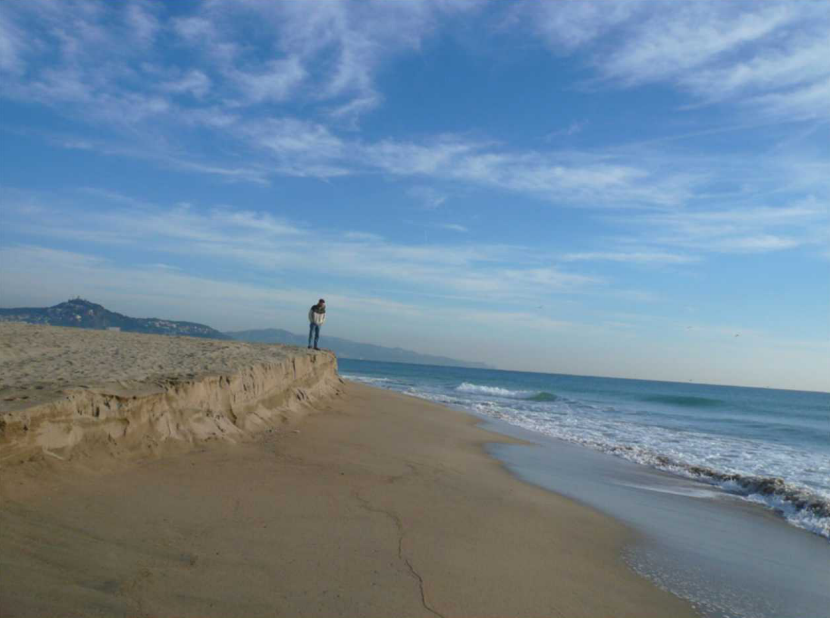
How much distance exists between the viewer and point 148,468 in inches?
243

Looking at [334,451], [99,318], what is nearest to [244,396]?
[334,451]

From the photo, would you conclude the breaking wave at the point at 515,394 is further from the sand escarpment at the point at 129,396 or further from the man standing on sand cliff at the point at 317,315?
the sand escarpment at the point at 129,396

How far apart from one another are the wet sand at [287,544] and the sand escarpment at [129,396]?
274 mm

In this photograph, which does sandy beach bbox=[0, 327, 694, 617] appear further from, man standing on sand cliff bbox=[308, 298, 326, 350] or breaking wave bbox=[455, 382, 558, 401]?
breaking wave bbox=[455, 382, 558, 401]

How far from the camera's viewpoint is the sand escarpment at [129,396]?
5.41 meters

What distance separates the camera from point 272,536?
482 cm

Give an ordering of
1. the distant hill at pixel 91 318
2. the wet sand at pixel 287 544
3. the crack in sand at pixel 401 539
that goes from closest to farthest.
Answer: the wet sand at pixel 287 544
the crack in sand at pixel 401 539
the distant hill at pixel 91 318

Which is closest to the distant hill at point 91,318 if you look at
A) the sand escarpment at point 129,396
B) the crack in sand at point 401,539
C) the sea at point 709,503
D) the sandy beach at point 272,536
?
the sand escarpment at point 129,396

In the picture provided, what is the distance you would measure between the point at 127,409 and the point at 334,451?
3295 mm

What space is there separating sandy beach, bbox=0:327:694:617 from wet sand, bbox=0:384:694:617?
0.02 meters

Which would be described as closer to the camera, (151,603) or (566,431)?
(151,603)

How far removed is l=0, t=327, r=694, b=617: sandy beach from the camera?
372cm

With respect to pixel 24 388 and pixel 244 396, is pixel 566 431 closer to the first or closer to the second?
pixel 244 396

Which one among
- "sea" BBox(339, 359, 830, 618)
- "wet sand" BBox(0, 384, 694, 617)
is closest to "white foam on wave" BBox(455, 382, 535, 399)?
"sea" BBox(339, 359, 830, 618)
